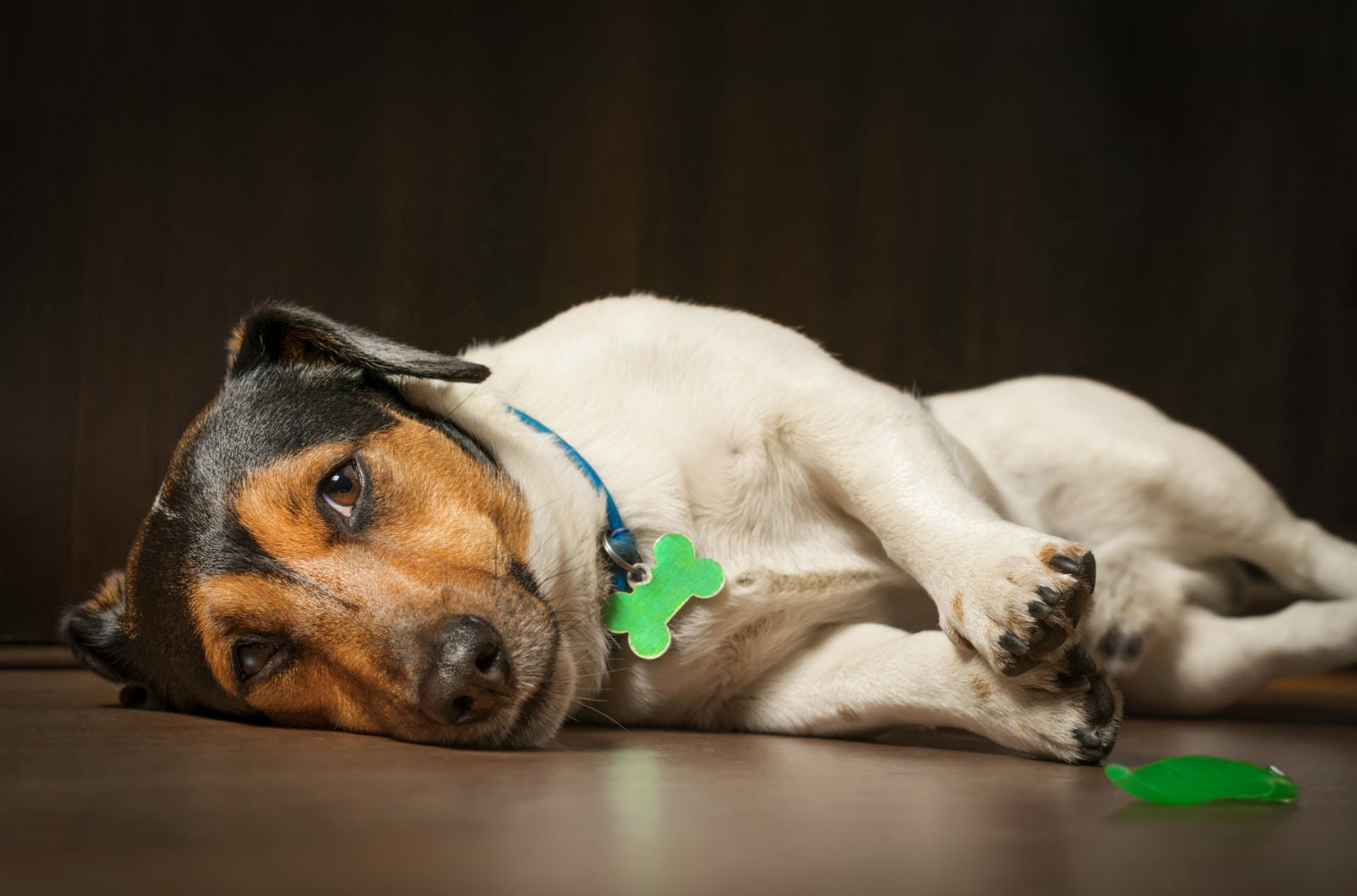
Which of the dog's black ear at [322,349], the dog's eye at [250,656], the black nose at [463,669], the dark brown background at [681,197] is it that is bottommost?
the dog's eye at [250,656]

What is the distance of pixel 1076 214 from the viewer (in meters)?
4.88

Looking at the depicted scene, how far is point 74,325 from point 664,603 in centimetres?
330

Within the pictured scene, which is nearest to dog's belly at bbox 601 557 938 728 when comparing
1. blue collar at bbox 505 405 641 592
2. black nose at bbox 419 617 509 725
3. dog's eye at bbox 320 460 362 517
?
blue collar at bbox 505 405 641 592

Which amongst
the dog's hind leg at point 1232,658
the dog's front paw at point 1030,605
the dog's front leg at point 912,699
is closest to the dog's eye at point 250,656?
the dog's front leg at point 912,699

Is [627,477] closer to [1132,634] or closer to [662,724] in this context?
[662,724]

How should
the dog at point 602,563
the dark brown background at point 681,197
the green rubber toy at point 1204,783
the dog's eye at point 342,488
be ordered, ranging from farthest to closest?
the dark brown background at point 681,197 → the dog's eye at point 342,488 → the dog at point 602,563 → the green rubber toy at point 1204,783

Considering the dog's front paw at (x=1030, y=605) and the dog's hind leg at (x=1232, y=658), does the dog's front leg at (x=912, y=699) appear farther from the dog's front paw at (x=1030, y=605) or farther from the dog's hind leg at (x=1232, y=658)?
the dog's hind leg at (x=1232, y=658)

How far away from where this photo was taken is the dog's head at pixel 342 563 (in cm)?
182

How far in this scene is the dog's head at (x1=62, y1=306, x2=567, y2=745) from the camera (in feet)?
5.98

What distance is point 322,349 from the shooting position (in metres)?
2.24

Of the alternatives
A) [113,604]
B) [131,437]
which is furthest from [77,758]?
[131,437]

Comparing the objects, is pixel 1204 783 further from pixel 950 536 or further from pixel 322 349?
pixel 322 349

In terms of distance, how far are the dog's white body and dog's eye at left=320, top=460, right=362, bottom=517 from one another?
0.88 feet

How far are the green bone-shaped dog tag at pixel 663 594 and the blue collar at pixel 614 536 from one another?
0.04m
